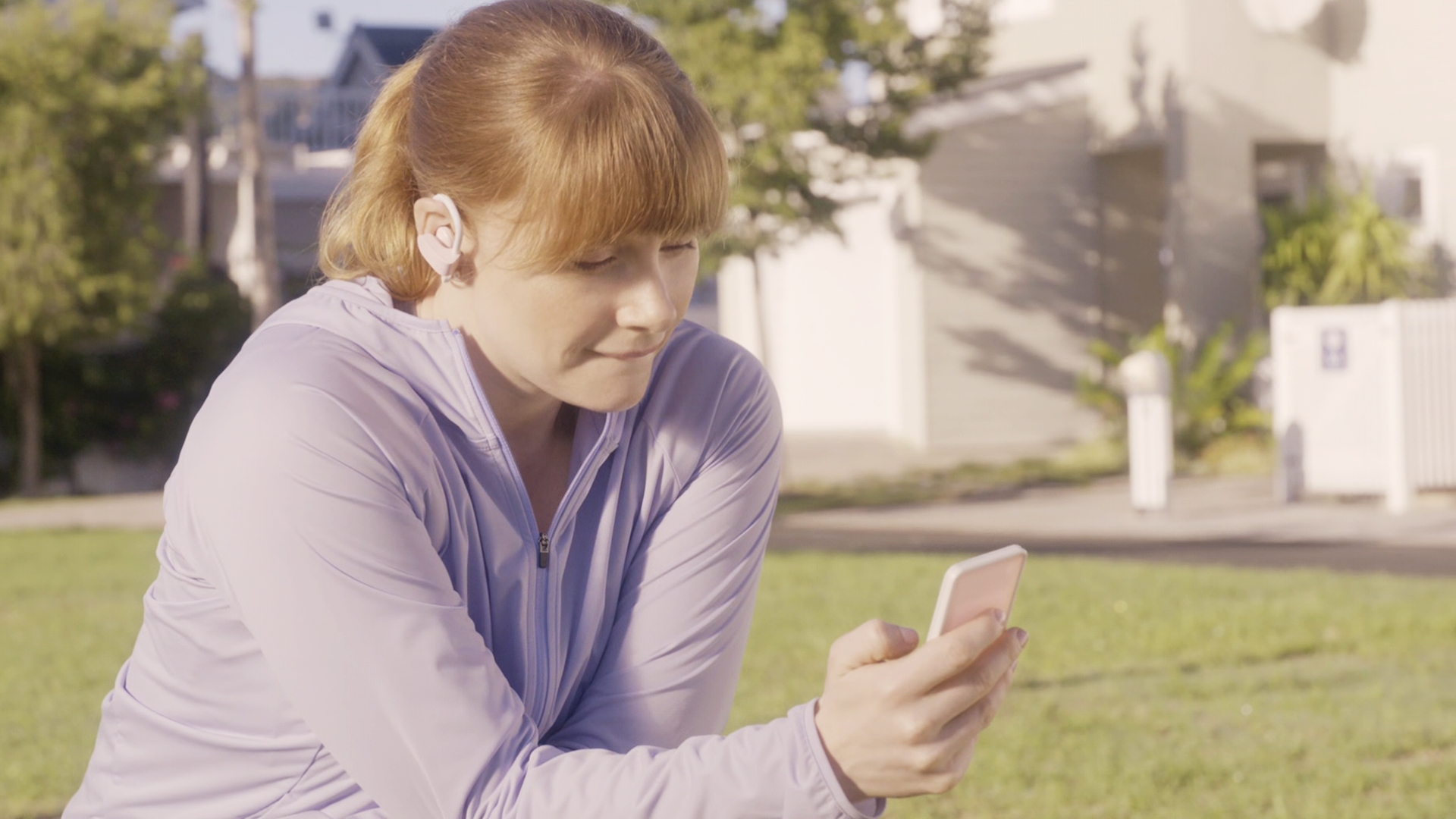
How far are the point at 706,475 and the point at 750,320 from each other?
18851mm

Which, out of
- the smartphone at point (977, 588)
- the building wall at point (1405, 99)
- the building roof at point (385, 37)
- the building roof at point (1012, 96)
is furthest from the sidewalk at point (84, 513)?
the building roof at point (385, 37)

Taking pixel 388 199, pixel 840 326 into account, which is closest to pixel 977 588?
pixel 388 199

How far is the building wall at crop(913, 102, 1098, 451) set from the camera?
1814cm

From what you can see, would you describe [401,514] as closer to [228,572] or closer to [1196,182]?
[228,572]

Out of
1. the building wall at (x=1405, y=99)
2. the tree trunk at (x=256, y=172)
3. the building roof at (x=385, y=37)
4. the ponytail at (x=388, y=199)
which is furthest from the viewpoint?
the building roof at (x=385, y=37)

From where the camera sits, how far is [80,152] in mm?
16922

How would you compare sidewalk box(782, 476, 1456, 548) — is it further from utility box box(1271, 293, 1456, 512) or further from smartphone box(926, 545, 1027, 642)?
smartphone box(926, 545, 1027, 642)

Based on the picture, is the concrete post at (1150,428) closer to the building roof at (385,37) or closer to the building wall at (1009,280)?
the building wall at (1009,280)

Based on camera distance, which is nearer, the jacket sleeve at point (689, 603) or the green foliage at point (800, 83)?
the jacket sleeve at point (689, 603)

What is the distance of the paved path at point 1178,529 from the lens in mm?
10172

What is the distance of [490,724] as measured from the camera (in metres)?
1.69

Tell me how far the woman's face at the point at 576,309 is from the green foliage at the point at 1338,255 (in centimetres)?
1457

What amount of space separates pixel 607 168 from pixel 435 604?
485mm

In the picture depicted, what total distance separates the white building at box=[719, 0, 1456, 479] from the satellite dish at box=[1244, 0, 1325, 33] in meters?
0.02
